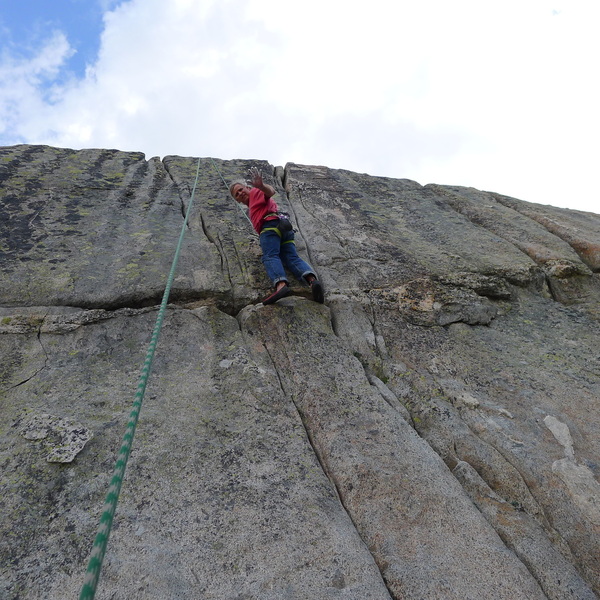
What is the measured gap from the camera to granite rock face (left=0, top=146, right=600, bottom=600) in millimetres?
2828

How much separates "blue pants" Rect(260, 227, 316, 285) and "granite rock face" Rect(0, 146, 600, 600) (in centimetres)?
24

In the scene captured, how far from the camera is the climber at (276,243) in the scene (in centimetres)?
541

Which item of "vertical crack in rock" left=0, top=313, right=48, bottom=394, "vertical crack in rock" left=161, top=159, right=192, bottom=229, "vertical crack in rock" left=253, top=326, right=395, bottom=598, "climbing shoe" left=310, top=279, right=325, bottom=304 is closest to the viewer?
"vertical crack in rock" left=253, top=326, right=395, bottom=598

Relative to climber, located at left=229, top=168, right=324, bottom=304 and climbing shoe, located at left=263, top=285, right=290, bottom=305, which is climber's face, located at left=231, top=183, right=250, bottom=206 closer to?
climber, located at left=229, top=168, right=324, bottom=304

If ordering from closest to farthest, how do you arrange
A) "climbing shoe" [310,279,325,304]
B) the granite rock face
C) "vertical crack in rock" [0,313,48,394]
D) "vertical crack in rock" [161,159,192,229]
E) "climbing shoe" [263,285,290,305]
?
the granite rock face → "vertical crack in rock" [0,313,48,394] → "climbing shoe" [263,285,290,305] → "climbing shoe" [310,279,325,304] → "vertical crack in rock" [161,159,192,229]

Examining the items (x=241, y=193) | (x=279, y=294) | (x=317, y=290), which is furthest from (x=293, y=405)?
(x=241, y=193)

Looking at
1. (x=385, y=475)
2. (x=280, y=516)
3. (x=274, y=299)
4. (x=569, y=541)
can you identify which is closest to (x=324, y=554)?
(x=280, y=516)

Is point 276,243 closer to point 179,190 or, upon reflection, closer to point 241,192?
point 241,192

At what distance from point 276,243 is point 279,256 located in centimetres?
18

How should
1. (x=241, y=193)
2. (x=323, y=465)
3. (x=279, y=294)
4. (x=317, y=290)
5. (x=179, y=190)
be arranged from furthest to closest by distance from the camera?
(x=179, y=190) < (x=241, y=193) < (x=317, y=290) < (x=279, y=294) < (x=323, y=465)

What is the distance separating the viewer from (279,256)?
580 centimetres

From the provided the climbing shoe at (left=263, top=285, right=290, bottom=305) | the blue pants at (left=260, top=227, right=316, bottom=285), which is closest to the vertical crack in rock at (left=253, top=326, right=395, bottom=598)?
the climbing shoe at (left=263, top=285, right=290, bottom=305)

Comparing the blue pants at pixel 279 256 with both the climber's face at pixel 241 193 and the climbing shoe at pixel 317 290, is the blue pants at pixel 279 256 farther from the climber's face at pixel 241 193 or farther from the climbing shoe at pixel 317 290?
the climber's face at pixel 241 193

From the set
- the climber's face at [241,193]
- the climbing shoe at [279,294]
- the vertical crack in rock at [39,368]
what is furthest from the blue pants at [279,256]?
the vertical crack in rock at [39,368]
